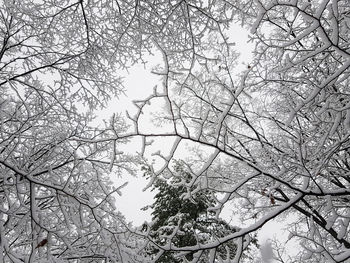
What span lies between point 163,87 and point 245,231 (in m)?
1.06

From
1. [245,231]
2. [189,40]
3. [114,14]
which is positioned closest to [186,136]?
[245,231]

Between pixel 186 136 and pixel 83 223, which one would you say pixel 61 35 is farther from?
pixel 186 136

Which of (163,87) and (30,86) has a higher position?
(30,86)

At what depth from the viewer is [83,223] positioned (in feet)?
8.16

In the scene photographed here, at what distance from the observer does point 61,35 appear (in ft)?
15.1

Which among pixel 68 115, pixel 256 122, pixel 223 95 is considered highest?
pixel 223 95

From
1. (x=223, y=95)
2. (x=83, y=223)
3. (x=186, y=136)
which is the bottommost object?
(x=83, y=223)

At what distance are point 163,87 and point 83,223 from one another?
1500 millimetres

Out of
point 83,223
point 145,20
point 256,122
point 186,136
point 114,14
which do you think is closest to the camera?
point 186,136

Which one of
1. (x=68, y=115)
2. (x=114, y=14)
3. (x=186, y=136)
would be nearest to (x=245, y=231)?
(x=186, y=136)

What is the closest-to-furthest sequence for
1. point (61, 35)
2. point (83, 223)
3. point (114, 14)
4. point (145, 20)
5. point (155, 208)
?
point (83, 223)
point (145, 20)
point (114, 14)
point (61, 35)
point (155, 208)

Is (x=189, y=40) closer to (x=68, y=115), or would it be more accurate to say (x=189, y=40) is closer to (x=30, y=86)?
(x=68, y=115)

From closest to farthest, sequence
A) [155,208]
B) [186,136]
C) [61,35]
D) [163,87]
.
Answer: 1. [163,87]
2. [186,136]
3. [61,35]
4. [155,208]

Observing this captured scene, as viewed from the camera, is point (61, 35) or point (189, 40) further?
point (61, 35)
